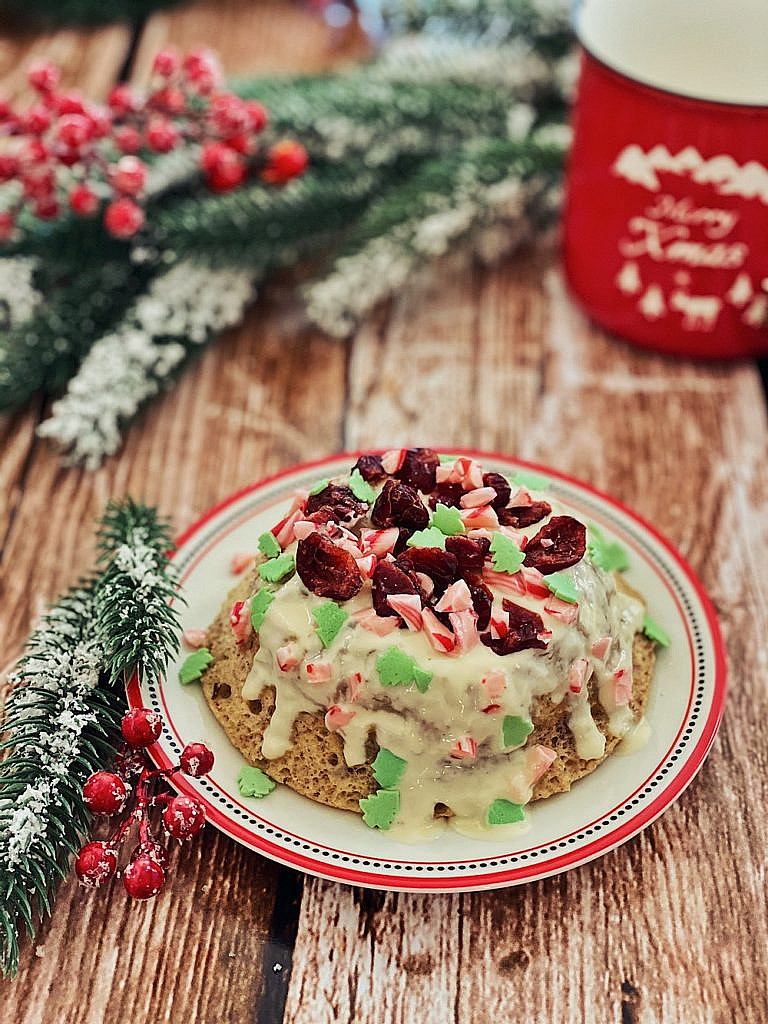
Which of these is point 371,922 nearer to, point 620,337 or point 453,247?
point 620,337

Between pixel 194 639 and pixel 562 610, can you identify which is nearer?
pixel 562 610

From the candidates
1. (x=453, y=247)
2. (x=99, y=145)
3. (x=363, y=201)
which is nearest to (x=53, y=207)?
(x=99, y=145)

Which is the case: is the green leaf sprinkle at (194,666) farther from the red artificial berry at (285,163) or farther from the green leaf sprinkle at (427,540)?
the red artificial berry at (285,163)

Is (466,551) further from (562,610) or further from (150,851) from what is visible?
(150,851)

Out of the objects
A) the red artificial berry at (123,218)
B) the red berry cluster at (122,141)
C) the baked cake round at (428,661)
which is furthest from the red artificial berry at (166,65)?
the baked cake round at (428,661)

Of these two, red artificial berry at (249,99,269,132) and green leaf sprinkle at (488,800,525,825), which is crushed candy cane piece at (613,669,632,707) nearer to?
green leaf sprinkle at (488,800,525,825)

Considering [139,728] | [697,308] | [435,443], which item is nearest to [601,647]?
[139,728]
